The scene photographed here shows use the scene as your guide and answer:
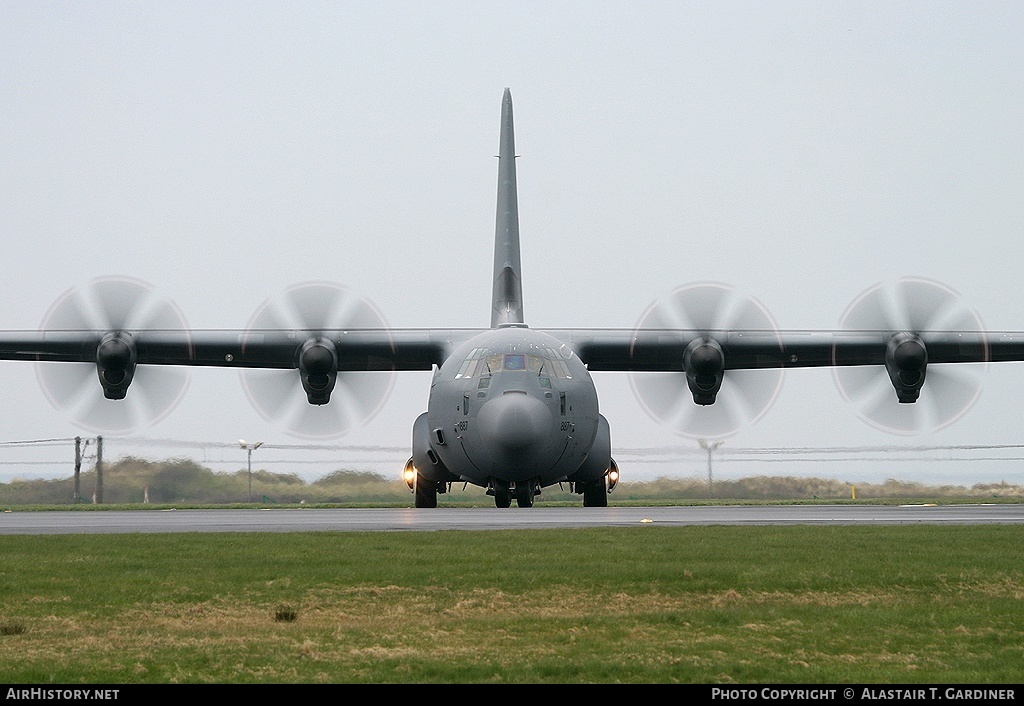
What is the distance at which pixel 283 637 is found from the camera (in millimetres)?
10727

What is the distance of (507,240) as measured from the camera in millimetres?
41750

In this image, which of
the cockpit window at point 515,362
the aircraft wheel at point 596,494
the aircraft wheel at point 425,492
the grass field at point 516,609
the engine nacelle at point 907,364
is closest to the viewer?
the grass field at point 516,609

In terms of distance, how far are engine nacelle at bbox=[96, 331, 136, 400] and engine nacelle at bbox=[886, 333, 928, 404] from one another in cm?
2317

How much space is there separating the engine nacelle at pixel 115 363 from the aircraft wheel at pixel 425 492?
9.46 metres

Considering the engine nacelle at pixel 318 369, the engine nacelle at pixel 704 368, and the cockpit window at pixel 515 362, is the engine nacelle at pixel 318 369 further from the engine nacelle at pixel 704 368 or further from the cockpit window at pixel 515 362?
the engine nacelle at pixel 704 368

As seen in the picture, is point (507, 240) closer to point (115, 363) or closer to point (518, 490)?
point (518, 490)

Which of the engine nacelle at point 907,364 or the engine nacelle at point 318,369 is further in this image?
the engine nacelle at point 318,369

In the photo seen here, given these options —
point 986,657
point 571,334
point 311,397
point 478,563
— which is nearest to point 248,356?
point 311,397

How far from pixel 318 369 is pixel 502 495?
23.9 ft

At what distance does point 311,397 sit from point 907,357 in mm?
17945

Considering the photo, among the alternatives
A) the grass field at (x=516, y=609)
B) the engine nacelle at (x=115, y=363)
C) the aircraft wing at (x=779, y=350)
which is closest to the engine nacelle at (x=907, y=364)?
the aircraft wing at (x=779, y=350)

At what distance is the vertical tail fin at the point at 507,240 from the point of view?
1549 inches

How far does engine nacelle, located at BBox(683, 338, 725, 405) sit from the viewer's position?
125 feet

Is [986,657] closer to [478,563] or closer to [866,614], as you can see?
[866,614]
